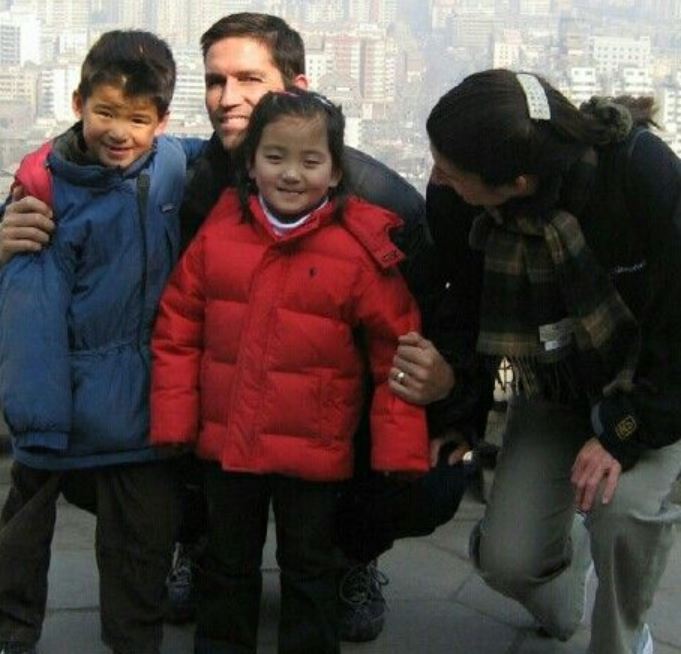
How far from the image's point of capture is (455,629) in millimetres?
3426

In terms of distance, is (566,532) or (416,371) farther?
(566,532)

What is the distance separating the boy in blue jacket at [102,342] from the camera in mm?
2881

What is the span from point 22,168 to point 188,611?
1.12m

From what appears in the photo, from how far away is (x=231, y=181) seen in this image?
3.12m

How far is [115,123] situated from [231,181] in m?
0.32

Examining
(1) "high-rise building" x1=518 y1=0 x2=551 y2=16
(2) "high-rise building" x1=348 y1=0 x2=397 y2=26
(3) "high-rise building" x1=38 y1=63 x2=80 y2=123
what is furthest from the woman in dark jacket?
(1) "high-rise building" x1=518 y1=0 x2=551 y2=16

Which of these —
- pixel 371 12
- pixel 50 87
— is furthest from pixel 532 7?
pixel 50 87

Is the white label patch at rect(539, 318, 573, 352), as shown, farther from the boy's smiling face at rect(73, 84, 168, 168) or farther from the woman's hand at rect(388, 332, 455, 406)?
the boy's smiling face at rect(73, 84, 168, 168)

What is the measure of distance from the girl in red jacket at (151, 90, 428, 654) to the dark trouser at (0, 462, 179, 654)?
0.39ft

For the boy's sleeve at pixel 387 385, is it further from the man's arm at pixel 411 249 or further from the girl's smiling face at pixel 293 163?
the girl's smiling face at pixel 293 163

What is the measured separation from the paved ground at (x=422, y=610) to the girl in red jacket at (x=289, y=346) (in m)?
0.41

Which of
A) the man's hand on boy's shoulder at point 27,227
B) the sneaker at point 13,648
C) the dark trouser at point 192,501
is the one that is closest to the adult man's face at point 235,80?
the man's hand on boy's shoulder at point 27,227

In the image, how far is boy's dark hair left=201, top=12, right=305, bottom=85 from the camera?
325 centimetres

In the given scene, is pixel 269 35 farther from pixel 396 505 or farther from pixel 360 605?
pixel 360 605
